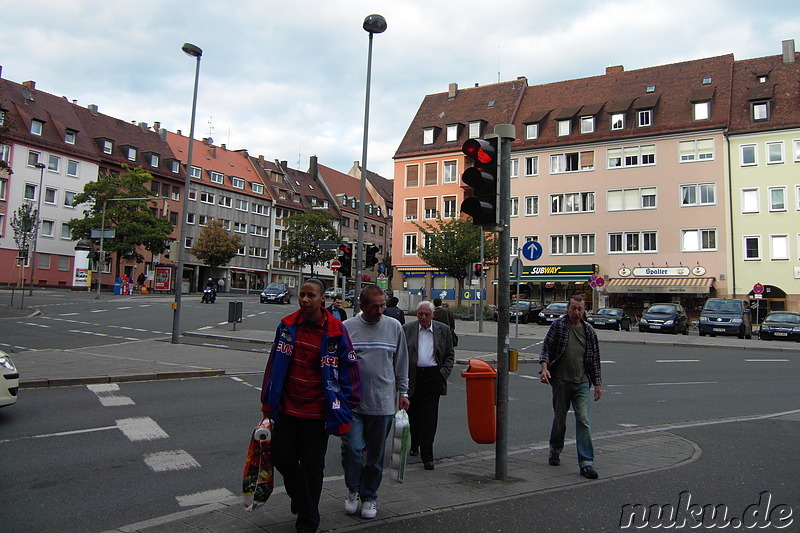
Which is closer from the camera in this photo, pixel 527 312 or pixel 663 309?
pixel 663 309

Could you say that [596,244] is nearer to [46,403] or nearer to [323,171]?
[46,403]

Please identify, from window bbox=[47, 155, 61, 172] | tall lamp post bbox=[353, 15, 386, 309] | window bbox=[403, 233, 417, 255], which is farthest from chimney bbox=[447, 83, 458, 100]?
tall lamp post bbox=[353, 15, 386, 309]

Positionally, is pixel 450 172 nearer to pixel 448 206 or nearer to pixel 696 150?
pixel 448 206

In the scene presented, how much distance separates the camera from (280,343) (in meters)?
4.38

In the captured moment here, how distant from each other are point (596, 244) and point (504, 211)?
4570 cm

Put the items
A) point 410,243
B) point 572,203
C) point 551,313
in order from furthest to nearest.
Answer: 1. point 410,243
2. point 572,203
3. point 551,313

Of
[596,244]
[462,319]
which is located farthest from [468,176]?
[596,244]

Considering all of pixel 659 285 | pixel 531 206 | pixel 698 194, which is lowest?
pixel 659 285

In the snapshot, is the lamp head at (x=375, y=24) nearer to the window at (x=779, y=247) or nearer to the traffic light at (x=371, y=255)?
the traffic light at (x=371, y=255)

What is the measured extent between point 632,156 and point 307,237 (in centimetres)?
3469

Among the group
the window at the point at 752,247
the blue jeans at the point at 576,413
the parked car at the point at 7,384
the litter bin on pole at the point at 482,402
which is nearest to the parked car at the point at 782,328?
the window at the point at 752,247

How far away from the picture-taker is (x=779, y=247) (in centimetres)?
4359

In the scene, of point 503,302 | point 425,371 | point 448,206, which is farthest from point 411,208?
point 503,302

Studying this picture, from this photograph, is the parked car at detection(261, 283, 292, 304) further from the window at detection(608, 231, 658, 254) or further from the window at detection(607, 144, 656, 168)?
the window at detection(607, 144, 656, 168)
